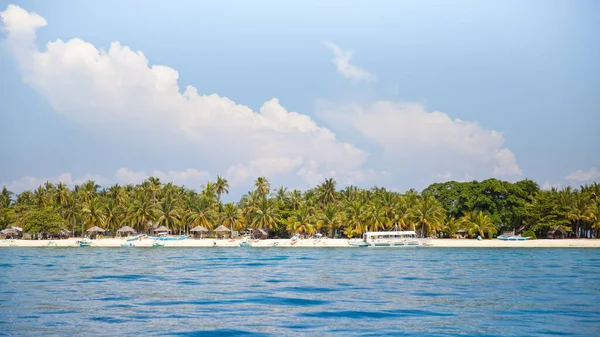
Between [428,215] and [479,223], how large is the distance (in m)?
9.59

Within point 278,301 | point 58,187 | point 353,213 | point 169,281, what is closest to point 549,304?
point 278,301

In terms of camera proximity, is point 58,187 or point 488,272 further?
point 58,187

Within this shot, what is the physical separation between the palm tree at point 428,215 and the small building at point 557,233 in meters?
18.2

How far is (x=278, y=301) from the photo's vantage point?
24.5m

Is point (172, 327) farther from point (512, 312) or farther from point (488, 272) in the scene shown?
point (488, 272)

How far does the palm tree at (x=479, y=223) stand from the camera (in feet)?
312

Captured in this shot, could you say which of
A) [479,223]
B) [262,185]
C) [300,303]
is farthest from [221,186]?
[300,303]

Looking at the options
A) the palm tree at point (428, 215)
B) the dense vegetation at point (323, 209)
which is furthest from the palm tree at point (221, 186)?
the palm tree at point (428, 215)

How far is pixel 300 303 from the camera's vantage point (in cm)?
2397

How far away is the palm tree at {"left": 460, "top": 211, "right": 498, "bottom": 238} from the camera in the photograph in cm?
9519

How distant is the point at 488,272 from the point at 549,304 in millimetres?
16571

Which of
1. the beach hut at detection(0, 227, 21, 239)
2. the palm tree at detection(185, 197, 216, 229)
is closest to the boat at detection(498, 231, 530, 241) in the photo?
the palm tree at detection(185, 197, 216, 229)

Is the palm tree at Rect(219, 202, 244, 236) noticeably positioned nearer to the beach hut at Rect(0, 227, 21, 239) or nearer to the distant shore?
the distant shore

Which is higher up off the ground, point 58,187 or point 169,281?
point 58,187
